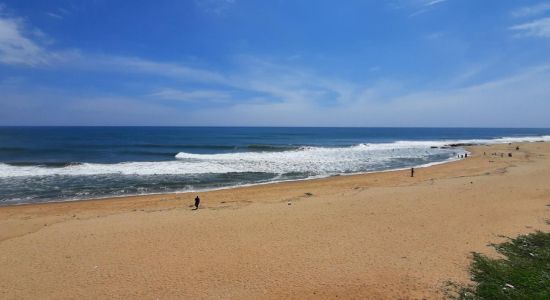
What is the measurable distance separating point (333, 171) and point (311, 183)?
272 inches

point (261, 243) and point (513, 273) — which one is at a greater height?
point (513, 273)

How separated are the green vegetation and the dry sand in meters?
0.39

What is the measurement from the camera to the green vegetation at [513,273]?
681cm

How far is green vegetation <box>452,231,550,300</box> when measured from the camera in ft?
22.4

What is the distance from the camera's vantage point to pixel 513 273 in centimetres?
760

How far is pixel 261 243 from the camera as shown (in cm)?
995

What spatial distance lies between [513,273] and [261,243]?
6.47 m

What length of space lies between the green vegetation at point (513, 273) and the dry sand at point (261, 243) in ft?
1.28

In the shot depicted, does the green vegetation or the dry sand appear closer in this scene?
the green vegetation

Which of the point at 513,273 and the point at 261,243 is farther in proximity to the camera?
the point at 261,243

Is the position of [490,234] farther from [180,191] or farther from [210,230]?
[180,191]

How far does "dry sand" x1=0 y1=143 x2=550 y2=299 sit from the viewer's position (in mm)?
7449

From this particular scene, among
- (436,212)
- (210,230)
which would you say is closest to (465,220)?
(436,212)

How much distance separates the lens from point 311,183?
2211cm
